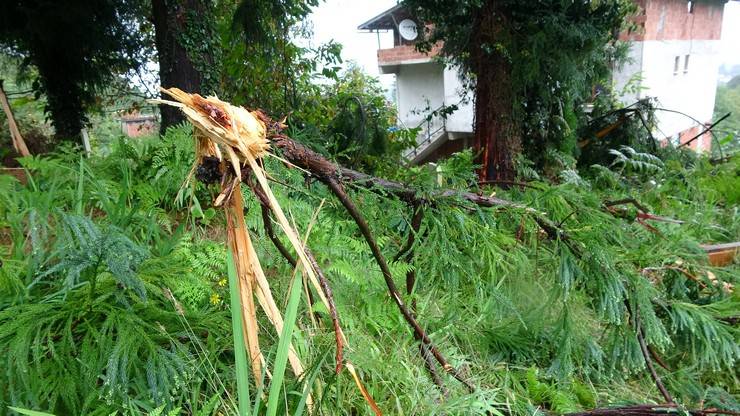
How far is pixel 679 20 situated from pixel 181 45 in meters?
14.0

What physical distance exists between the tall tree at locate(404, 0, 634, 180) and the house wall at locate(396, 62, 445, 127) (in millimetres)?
9316

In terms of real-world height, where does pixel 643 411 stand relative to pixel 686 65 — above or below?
below

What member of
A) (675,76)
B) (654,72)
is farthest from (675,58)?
(654,72)

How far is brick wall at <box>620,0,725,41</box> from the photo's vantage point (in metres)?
10.6

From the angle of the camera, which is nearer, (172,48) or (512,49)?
(172,48)

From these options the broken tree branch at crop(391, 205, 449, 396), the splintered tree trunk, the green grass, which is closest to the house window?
the splintered tree trunk

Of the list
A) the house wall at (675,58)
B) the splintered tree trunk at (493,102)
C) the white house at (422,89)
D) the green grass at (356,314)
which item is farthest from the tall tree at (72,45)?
the house wall at (675,58)

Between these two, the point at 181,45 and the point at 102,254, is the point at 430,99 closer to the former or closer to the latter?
the point at 181,45

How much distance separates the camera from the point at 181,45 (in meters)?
3.81

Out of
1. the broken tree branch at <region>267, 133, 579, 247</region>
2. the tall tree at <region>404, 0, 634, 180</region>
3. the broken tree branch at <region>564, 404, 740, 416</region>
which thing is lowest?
the broken tree branch at <region>564, 404, 740, 416</region>

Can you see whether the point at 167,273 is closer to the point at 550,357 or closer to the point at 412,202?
the point at 412,202

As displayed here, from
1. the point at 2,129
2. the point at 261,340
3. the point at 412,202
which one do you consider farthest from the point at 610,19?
the point at 2,129

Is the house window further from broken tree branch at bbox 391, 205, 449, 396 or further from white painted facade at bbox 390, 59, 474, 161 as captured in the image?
broken tree branch at bbox 391, 205, 449, 396

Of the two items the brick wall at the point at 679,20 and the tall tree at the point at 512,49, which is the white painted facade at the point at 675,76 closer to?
the brick wall at the point at 679,20
